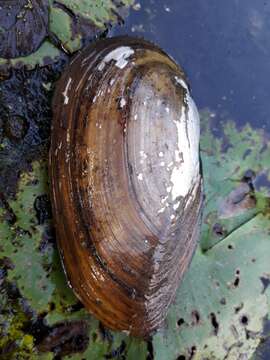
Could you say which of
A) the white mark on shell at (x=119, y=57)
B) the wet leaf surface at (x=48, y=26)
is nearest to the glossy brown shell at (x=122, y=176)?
the white mark on shell at (x=119, y=57)

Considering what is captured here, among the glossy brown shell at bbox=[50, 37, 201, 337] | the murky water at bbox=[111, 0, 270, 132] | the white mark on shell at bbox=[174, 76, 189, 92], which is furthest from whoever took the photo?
the murky water at bbox=[111, 0, 270, 132]

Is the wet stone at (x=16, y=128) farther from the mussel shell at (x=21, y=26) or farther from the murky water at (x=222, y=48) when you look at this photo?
the murky water at (x=222, y=48)

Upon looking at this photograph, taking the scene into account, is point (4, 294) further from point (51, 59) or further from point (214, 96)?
point (214, 96)

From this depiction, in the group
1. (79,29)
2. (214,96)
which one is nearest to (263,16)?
(214,96)

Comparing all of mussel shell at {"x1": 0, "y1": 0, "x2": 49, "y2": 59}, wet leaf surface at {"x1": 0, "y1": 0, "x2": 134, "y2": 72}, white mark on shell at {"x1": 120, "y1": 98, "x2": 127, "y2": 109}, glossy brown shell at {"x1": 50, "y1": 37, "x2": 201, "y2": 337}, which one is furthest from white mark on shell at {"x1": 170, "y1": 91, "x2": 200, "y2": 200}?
mussel shell at {"x1": 0, "y1": 0, "x2": 49, "y2": 59}

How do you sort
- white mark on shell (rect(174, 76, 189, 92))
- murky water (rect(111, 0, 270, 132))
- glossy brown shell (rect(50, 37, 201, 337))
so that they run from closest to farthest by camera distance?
glossy brown shell (rect(50, 37, 201, 337)) < white mark on shell (rect(174, 76, 189, 92)) < murky water (rect(111, 0, 270, 132))

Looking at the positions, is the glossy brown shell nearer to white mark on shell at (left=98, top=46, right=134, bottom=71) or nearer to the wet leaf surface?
white mark on shell at (left=98, top=46, right=134, bottom=71)
